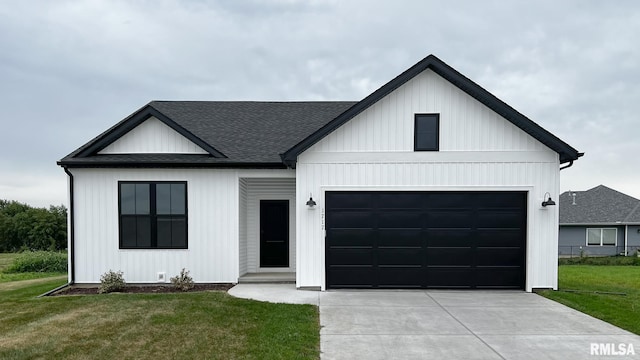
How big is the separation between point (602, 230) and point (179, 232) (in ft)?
94.7

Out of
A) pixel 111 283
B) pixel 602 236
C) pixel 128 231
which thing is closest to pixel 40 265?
pixel 128 231

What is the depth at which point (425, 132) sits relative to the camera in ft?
32.0

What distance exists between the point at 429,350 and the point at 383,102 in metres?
6.06

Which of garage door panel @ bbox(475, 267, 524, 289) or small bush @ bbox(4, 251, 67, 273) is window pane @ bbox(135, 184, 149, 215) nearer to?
garage door panel @ bbox(475, 267, 524, 289)

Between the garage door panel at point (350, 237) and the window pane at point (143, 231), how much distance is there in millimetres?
4926

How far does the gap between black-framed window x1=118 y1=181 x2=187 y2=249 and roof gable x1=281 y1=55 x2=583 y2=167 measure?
133 inches

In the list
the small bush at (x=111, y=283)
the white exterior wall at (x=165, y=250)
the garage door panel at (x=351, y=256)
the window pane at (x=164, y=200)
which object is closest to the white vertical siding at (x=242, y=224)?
the white exterior wall at (x=165, y=250)

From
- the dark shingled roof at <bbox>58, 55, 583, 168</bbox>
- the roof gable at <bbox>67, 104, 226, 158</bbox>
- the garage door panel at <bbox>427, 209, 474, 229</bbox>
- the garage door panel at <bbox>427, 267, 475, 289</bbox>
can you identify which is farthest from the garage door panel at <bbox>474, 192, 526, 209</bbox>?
the roof gable at <bbox>67, 104, 226, 158</bbox>

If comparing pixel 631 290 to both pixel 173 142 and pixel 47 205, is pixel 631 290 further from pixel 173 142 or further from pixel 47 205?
pixel 47 205

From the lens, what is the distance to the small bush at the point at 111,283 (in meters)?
9.59

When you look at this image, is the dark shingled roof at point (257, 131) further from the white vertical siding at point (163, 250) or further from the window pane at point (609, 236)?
the window pane at point (609, 236)

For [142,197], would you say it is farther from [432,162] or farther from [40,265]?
[40,265]

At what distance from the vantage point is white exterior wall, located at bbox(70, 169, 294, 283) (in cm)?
1027

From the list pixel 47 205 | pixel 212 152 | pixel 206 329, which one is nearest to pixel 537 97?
pixel 212 152
